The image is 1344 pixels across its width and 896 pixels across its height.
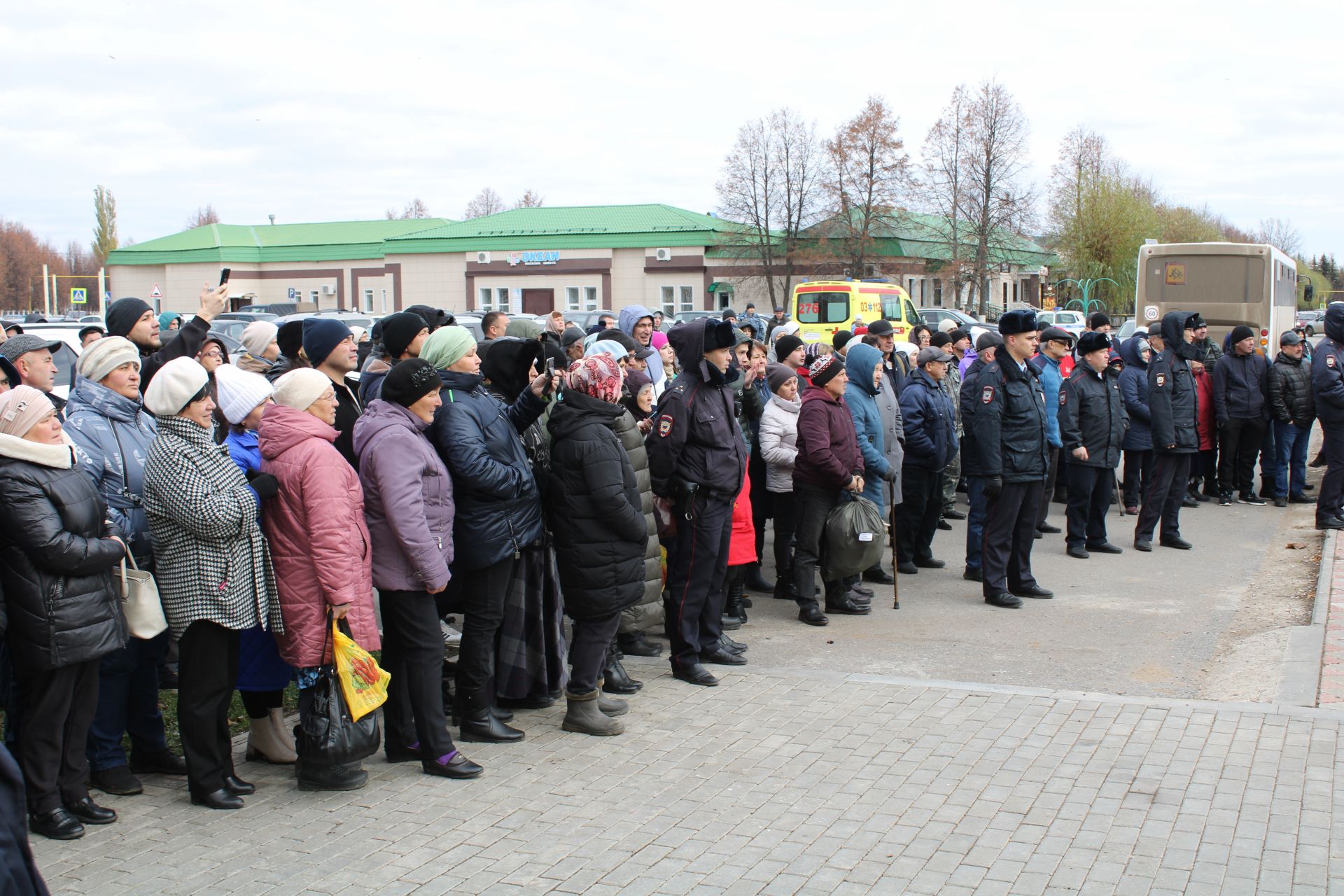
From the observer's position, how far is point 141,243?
72.6 meters

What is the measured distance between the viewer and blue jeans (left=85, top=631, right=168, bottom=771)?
512 cm

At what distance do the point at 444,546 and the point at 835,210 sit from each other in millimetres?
56405

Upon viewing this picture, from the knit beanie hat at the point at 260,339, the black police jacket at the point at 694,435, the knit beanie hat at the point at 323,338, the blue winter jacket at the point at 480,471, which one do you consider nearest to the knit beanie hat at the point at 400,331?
the knit beanie hat at the point at 323,338

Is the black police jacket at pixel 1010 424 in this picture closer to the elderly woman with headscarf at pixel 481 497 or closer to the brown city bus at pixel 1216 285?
the elderly woman with headscarf at pixel 481 497

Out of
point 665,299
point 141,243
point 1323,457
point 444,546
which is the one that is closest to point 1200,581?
point 1323,457

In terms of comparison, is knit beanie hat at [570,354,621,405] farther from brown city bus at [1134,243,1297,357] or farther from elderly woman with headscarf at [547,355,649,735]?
brown city bus at [1134,243,1297,357]

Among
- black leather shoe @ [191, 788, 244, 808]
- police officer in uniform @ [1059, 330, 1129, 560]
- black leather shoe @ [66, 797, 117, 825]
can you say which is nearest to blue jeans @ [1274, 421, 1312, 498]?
police officer in uniform @ [1059, 330, 1129, 560]

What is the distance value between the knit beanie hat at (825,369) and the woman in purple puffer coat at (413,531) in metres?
3.74

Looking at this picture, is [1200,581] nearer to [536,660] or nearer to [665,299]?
[536,660]

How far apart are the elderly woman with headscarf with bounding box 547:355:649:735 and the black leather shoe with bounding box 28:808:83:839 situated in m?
2.33

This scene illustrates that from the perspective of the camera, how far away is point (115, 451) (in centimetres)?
522

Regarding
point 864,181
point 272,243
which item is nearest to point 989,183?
point 864,181

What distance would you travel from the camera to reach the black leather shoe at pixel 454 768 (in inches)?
211

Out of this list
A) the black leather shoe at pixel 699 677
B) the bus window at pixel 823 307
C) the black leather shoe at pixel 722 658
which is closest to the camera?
the black leather shoe at pixel 699 677
